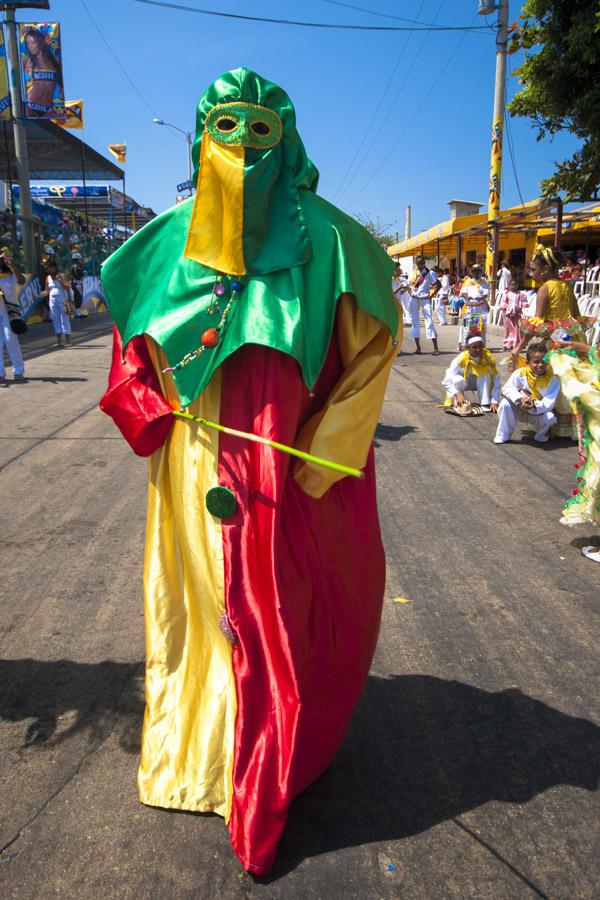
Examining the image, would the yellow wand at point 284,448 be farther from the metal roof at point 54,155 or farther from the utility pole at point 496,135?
the metal roof at point 54,155

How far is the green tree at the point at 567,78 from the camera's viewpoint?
877cm

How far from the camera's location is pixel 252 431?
2105mm

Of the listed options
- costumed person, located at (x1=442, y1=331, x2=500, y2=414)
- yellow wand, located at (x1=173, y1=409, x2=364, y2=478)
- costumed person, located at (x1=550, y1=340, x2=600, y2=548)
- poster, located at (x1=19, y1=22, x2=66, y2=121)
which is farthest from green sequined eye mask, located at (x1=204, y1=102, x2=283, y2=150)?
poster, located at (x1=19, y1=22, x2=66, y2=121)

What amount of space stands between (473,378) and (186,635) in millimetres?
7397

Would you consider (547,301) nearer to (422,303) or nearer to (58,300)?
(422,303)

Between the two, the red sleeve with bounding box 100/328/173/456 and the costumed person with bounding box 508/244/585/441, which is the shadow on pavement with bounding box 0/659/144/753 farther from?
the costumed person with bounding box 508/244/585/441

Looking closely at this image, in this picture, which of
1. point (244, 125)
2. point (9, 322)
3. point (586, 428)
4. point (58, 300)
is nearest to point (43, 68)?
point (58, 300)

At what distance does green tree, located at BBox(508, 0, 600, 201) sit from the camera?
877 centimetres

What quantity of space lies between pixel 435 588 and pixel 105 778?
2.10 m

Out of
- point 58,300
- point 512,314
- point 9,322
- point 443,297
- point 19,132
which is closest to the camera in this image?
point 9,322

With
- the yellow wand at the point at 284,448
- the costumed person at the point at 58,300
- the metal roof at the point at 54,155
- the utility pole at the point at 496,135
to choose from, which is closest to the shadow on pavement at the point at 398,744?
the yellow wand at the point at 284,448

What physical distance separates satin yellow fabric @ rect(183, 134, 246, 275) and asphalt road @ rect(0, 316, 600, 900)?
5.69 ft

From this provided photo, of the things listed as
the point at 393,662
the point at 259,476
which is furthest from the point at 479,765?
the point at 259,476

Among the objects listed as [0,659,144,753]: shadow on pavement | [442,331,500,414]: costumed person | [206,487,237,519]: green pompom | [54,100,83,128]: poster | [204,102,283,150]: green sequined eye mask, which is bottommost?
Answer: [0,659,144,753]: shadow on pavement
